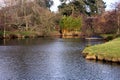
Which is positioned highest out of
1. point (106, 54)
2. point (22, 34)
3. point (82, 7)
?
point (82, 7)

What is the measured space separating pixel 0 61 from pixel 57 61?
7.24 meters

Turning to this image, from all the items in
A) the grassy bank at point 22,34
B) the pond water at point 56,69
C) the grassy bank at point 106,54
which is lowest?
the pond water at point 56,69

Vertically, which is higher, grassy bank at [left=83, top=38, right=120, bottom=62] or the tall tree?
the tall tree

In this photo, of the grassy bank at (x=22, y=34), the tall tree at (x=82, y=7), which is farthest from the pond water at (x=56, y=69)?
the tall tree at (x=82, y=7)

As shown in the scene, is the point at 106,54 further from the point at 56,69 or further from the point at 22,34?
the point at 22,34

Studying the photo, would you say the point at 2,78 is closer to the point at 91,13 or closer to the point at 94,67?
the point at 94,67

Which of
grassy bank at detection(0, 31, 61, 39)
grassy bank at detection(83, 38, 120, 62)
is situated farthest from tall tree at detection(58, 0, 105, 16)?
grassy bank at detection(83, 38, 120, 62)

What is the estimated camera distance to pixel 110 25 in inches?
3784

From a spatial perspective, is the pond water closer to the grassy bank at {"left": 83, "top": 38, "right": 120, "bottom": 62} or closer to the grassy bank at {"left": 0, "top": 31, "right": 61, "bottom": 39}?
the grassy bank at {"left": 83, "top": 38, "right": 120, "bottom": 62}

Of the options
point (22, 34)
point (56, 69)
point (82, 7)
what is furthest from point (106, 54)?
point (82, 7)

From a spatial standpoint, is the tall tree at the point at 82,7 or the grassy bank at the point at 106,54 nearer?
the grassy bank at the point at 106,54

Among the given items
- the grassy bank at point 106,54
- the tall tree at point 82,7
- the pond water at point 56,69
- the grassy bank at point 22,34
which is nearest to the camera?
the pond water at point 56,69

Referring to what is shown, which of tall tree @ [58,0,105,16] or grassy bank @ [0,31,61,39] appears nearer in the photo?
grassy bank @ [0,31,61,39]

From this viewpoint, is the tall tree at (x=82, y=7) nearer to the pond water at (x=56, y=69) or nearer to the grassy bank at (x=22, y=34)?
the grassy bank at (x=22, y=34)
